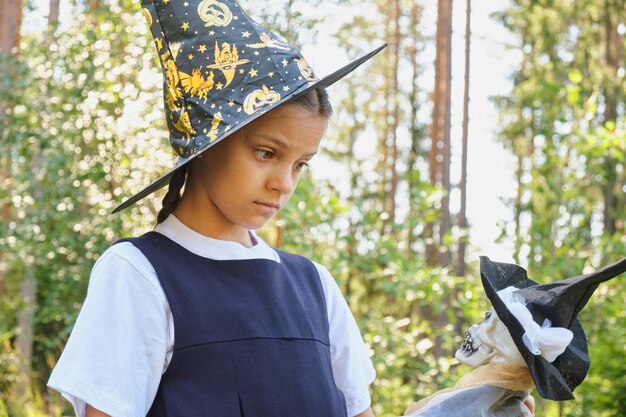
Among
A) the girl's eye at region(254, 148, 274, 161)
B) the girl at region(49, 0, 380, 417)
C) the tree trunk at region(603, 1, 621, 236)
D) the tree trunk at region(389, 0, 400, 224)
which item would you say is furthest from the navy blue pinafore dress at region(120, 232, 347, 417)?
the tree trunk at region(389, 0, 400, 224)

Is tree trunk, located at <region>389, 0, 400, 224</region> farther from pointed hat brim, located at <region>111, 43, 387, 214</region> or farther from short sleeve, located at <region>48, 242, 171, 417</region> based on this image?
short sleeve, located at <region>48, 242, 171, 417</region>

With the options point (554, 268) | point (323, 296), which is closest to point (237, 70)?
point (323, 296)

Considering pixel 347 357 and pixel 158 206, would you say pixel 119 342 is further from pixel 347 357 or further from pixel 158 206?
pixel 158 206

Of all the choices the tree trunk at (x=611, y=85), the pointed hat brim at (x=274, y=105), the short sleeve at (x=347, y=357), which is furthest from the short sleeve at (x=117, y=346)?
the tree trunk at (x=611, y=85)

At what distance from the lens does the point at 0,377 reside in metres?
7.81

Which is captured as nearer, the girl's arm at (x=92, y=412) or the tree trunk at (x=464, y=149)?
the girl's arm at (x=92, y=412)

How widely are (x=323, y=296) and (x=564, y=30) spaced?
1453 cm

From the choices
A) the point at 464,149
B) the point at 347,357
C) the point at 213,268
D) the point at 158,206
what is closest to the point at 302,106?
the point at 213,268

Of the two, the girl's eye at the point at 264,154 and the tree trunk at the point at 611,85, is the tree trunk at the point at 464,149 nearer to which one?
the tree trunk at the point at 611,85

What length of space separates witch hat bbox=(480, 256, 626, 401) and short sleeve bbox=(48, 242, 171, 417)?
1.90 ft

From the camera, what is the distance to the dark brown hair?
1.67m

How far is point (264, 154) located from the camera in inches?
63.9

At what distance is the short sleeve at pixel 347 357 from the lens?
6.12 feet

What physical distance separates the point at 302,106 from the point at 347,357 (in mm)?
541
